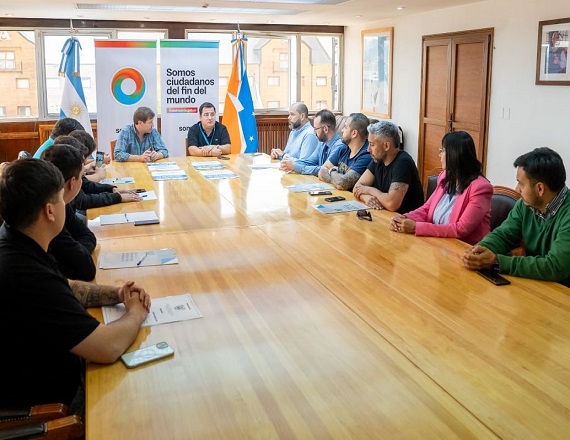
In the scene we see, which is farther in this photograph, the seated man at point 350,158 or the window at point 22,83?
the window at point 22,83

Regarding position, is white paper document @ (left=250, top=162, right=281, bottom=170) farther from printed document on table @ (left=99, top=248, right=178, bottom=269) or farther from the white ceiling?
printed document on table @ (left=99, top=248, right=178, bottom=269)

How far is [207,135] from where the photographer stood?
6230 mm

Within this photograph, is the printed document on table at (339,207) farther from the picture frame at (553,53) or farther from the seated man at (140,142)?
the picture frame at (553,53)

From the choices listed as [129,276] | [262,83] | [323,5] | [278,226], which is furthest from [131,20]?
[129,276]

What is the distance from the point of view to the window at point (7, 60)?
8289 millimetres

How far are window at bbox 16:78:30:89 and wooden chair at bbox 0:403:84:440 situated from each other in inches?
314

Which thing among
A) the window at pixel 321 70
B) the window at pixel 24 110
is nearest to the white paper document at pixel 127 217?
the window at pixel 24 110

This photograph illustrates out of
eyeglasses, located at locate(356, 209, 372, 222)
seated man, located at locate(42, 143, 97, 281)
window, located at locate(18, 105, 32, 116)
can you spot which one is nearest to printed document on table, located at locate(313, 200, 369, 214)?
eyeglasses, located at locate(356, 209, 372, 222)

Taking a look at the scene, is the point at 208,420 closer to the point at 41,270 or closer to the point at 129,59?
the point at 41,270

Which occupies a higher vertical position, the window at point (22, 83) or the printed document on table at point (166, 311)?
the window at point (22, 83)

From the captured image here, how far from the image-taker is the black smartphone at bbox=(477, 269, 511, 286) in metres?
2.21

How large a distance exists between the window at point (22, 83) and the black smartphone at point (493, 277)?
26.0 feet

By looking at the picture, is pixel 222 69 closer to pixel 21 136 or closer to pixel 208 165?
pixel 21 136

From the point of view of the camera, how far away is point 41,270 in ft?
5.16
